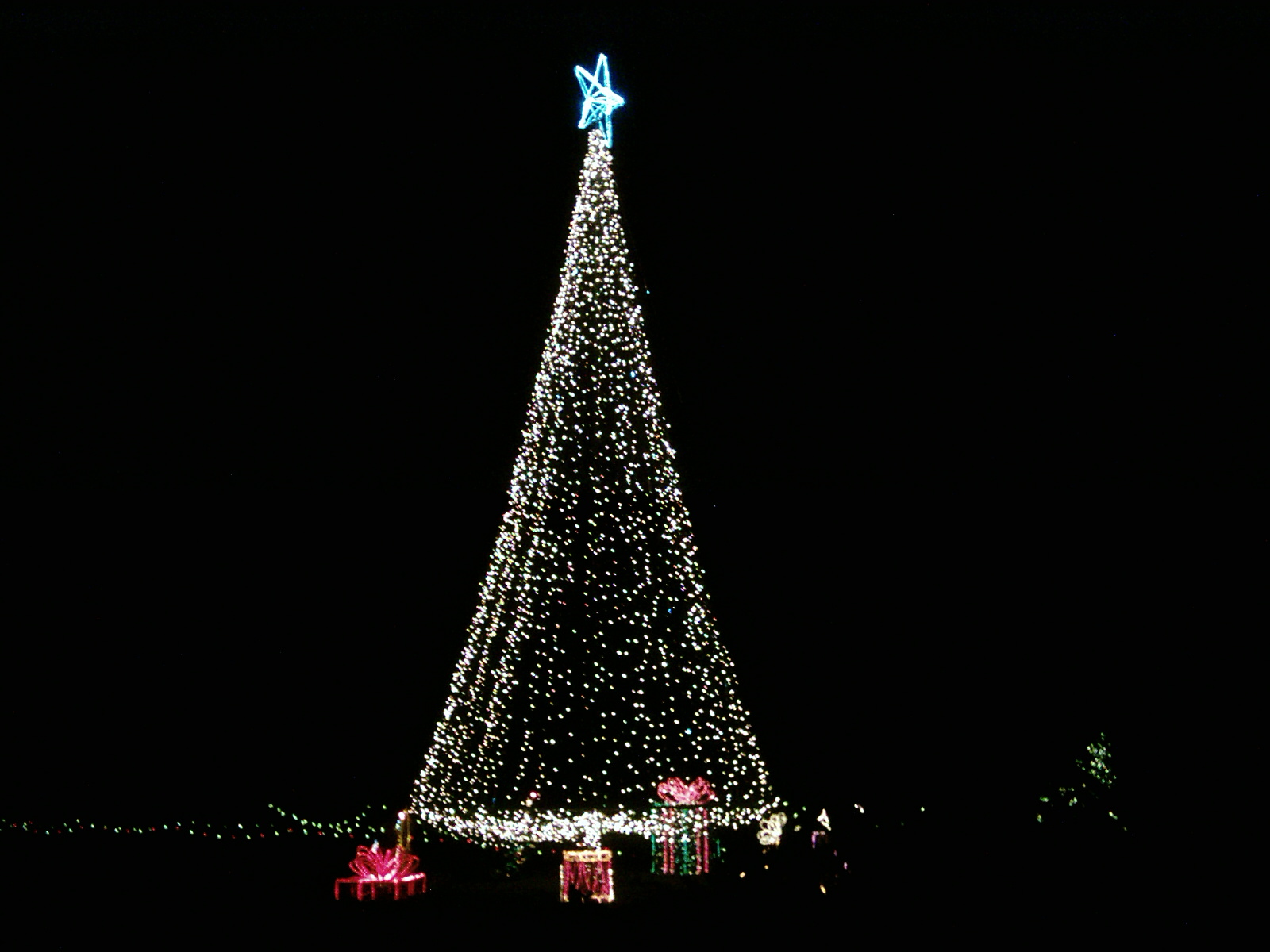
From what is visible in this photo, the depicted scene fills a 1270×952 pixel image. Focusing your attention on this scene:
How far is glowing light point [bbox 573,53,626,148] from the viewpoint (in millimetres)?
7262

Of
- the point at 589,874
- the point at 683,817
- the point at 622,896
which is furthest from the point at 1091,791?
the point at 683,817

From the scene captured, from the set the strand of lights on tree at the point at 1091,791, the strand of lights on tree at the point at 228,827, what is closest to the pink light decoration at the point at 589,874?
the strand of lights on tree at the point at 228,827

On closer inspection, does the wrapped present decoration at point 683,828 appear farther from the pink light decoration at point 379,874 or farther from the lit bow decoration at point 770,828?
the pink light decoration at point 379,874

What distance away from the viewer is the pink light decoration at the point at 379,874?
6.40m

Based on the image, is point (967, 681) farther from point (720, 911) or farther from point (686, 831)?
point (720, 911)

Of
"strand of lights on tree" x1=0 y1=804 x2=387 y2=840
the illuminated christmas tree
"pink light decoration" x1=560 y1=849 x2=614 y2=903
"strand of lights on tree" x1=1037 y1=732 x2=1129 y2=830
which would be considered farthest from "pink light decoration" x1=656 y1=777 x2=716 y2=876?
"strand of lights on tree" x1=1037 y1=732 x2=1129 y2=830

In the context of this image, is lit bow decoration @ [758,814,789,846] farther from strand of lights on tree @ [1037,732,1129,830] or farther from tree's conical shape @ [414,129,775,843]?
strand of lights on tree @ [1037,732,1129,830]

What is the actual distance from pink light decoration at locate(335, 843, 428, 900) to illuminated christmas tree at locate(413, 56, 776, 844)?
1006 mm

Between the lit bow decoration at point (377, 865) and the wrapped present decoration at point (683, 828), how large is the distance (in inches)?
66.8

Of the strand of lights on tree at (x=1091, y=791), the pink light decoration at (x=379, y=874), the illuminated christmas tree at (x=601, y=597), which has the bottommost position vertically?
the pink light decoration at (x=379, y=874)

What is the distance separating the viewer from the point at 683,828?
23.7 ft

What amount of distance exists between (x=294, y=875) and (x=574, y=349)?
4160mm

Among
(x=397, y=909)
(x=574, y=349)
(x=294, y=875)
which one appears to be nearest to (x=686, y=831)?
(x=397, y=909)

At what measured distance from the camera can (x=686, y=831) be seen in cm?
726
